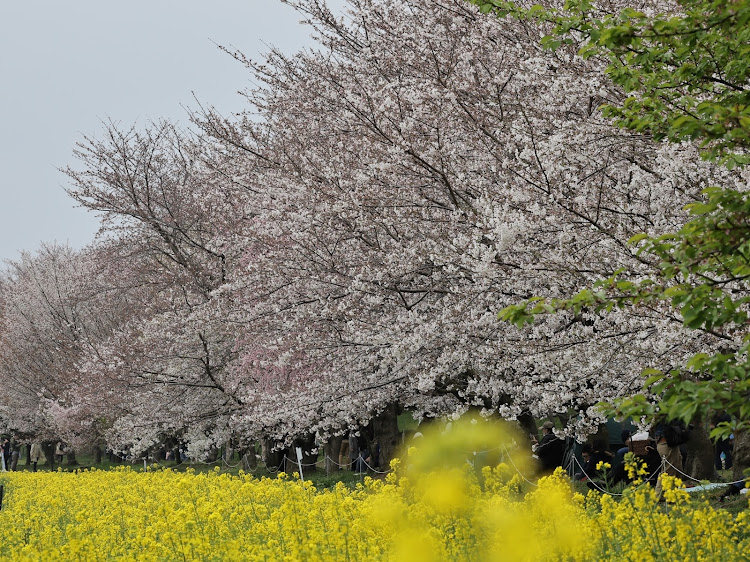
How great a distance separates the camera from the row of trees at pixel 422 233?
8.81 meters

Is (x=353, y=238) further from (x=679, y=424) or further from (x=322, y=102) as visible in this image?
(x=679, y=424)

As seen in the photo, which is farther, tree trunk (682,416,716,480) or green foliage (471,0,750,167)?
tree trunk (682,416,716,480)

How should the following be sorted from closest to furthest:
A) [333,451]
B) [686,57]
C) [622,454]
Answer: [686,57] < [622,454] < [333,451]

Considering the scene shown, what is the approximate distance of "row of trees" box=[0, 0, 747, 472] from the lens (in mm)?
8812

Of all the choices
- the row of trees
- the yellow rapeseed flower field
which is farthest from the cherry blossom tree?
the yellow rapeseed flower field

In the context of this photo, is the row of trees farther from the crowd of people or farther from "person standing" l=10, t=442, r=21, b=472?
"person standing" l=10, t=442, r=21, b=472

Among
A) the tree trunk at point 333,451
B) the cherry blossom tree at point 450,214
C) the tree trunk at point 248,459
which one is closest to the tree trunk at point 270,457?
the tree trunk at point 248,459

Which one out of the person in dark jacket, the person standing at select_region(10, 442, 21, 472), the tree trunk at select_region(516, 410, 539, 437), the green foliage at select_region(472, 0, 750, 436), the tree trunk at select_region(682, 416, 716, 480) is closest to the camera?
the green foliage at select_region(472, 0, 750, 436)

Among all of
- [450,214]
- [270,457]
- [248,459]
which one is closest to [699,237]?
[450,214]

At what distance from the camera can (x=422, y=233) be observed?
11391mm

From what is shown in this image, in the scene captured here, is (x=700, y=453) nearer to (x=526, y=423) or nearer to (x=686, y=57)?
(x=526, y=423)

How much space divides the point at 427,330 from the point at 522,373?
200 cm

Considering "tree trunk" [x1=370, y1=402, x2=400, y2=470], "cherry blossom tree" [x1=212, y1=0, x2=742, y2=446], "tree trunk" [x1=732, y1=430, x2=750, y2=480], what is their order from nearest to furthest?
1. "cherry blossom tree" [x1=212, y1=0, x2=742, y2=446]
2. "tree trunk" [x1=732, y1=430, x2=750, y2=480]
3. "tree trunk" [x1=370, y1=402, x2=400, y2=470]

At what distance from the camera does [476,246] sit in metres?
9.15
